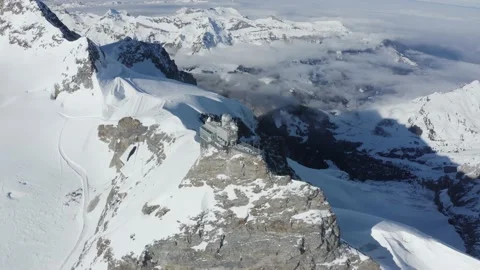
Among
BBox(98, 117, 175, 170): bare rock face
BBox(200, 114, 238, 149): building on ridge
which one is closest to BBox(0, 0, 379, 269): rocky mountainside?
BBox(98, 117, 175, 170): bare rock face

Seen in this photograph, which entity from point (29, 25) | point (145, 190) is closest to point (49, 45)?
point (29, 25)

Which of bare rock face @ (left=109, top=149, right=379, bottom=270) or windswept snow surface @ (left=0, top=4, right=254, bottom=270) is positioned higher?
bare rock face @ (left=109, top=149, right=379, bottom=270)

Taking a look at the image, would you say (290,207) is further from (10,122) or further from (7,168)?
(10,122)

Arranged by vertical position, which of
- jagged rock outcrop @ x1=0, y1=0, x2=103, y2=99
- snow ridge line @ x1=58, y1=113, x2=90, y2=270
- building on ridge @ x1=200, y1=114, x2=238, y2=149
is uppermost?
building on ridge @ x1=200, y1=114, x2=238, y2=149

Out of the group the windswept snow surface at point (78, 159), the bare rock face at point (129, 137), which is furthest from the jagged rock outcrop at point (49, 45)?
the bare rock face at point (129, 137)

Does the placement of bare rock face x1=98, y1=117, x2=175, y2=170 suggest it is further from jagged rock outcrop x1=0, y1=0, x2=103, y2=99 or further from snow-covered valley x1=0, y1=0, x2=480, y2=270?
jagged rock outcrop x1=0, y1=0, x2=103, y2=99

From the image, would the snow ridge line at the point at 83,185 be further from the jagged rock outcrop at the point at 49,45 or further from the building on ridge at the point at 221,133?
the building on ridge at the point at 221,133

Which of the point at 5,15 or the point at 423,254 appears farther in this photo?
the point at 5,15

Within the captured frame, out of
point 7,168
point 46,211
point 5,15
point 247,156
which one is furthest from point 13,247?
point 5,15

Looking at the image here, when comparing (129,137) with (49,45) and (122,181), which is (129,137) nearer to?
(122,181)
